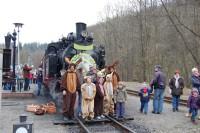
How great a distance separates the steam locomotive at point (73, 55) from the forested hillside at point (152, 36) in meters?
11.4

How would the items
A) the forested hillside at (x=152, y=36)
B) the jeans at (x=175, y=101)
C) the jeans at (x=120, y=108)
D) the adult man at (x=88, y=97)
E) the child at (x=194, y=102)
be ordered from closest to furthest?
the child at (x=194, y=102)
the adult man at (x=88, y=97)
the jeans at (x=120, y=108)
the jeans at (x=175, y=101)
the forested hillside at (x=152, y=36)

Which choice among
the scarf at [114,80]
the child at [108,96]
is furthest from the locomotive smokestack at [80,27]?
the child at [108,96]

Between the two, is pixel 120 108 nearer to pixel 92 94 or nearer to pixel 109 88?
pixel 109 88

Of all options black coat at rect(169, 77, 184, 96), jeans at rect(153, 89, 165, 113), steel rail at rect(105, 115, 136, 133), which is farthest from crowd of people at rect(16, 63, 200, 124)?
black coat at rect(169, 77, 184, 96)

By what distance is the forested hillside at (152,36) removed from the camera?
29984mm

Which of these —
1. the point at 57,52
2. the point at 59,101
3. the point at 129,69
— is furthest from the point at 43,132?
the point at 129,69

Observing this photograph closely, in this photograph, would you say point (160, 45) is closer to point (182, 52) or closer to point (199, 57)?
point (182, 52)

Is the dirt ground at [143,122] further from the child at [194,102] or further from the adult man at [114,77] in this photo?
the adult man at [114,77]

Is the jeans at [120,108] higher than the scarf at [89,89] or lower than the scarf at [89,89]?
lower

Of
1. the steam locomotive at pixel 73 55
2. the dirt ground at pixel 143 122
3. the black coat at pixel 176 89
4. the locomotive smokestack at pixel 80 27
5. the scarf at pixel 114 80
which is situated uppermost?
the locomotive smokestack at pixel 80 27

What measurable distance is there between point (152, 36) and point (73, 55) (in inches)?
964

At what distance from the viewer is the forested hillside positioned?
30.0m

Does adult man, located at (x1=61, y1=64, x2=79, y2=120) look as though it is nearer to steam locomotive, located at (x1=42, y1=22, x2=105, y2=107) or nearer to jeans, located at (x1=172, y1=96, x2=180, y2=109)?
steam locomotive, located at (x1=42, y1=22, x2=105, y2=107)

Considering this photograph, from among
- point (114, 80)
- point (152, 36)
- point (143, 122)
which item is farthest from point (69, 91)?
point (152, 36)
